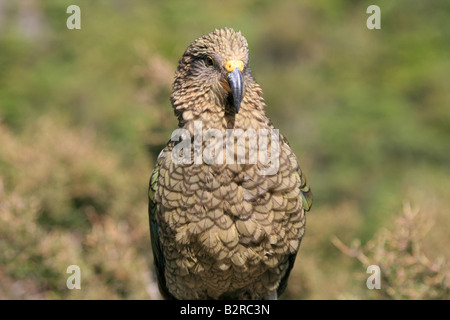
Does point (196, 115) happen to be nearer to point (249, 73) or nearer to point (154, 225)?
point (249, 73)

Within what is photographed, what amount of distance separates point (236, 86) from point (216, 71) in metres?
0.19

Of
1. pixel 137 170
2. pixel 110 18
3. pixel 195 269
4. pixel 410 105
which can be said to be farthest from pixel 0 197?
pixel 410 105

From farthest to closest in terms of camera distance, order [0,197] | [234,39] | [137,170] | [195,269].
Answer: [137,170]
[0,197]
[195,269]
[234,39]

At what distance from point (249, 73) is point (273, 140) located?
375mm

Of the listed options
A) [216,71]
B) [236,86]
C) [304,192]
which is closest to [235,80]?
[236,86]

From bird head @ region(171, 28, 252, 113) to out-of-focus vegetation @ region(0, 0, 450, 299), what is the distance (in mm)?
1460

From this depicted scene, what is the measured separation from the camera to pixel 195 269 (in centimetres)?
265

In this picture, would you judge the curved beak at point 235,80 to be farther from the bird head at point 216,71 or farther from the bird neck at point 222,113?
the bird neck at point 222,113

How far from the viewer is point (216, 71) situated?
2.43 m

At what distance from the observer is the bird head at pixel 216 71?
235 centimetres

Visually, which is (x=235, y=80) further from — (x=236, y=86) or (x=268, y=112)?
(x=268, y=112)

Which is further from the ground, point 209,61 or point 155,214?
point 209,61

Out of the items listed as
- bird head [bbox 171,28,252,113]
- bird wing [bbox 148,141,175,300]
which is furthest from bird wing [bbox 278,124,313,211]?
bird wing [bbox 148,141,175,300]

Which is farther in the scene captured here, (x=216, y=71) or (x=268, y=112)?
(x=268, y=112)
